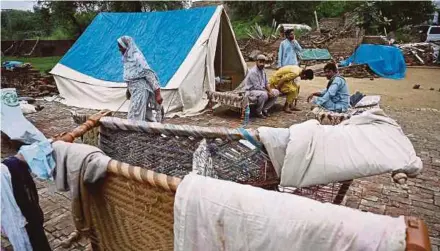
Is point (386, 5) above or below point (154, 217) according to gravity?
above

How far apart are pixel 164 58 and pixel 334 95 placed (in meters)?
4.07

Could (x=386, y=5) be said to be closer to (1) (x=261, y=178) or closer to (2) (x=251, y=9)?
(2) (x=251, y=9)

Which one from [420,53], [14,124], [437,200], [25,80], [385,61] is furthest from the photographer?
[420,53]

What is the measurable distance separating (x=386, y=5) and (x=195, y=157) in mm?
24338

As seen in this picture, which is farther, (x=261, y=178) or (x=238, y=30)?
(x=238, y=30)

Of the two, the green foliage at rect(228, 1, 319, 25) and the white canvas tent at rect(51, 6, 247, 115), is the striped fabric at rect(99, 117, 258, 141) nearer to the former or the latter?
the white canvas tent at rect(51, 6, 247, 115)

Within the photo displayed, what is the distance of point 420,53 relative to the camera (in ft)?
54.4

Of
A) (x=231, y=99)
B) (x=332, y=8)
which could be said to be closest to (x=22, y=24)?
(x=332, y=8)

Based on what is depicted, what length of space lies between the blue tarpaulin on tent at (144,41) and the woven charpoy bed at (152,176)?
4.44 metres

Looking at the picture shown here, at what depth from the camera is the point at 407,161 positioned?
1894 mm

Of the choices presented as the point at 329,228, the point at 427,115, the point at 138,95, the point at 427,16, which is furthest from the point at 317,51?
the point at 329,228

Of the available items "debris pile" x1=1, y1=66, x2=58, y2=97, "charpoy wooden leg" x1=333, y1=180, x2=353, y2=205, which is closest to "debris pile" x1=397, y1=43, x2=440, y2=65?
"debris pile" x1=1, y1=66, x2=58, y2=97

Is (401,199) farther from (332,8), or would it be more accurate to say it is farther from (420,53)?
(332,8)

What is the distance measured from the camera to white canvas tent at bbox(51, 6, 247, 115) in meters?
6.91
